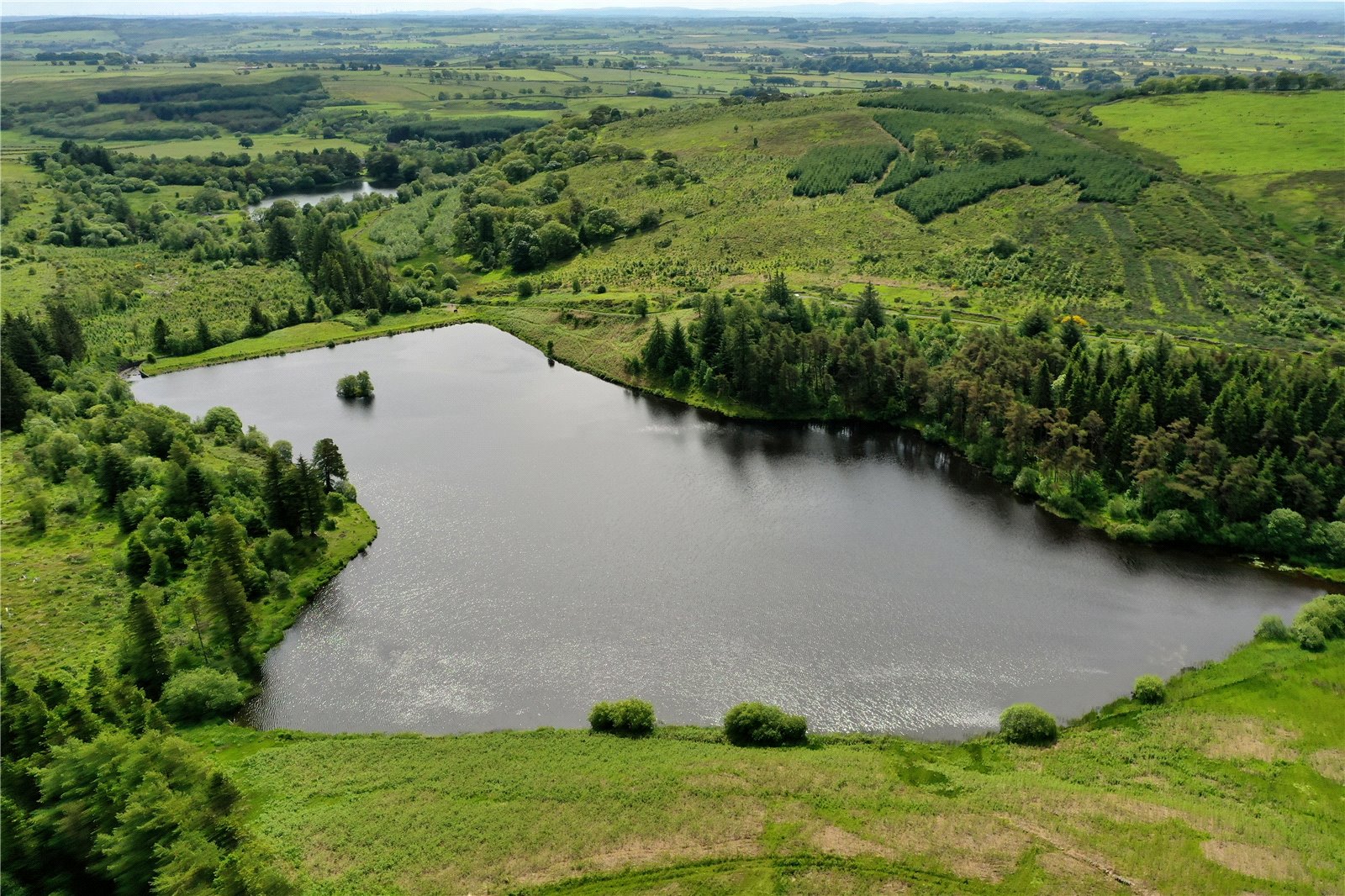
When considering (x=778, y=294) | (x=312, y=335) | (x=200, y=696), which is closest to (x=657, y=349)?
(x=778, y=294)

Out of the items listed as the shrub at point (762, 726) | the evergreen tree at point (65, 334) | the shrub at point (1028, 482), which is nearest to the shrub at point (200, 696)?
the shrub at point (762, 726)

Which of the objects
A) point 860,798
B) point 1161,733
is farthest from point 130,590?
point 1161,733

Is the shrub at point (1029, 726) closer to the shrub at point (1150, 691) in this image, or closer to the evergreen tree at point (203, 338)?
the shrub at point (1150, 691)

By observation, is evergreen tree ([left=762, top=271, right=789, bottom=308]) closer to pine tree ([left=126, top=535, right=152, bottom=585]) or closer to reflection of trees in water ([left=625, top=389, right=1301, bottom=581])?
reflection of trees in water ([left=625, top=389, right=1301, bottom=581])

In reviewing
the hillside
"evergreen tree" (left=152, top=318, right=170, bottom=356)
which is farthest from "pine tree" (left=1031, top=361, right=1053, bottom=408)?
"evergreen tree" (left=152, top=318, right=170, bottom=356)

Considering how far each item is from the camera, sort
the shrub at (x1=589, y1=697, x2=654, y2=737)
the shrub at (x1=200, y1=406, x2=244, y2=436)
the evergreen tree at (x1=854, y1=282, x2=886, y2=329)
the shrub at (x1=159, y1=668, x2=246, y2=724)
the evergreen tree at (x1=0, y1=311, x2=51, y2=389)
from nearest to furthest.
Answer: the shrub at (x1=589, y1=697, x2=654, y2=737), the shrub at (x1=159, y1=668, x2=246, y2=724), the shrub at (x1=200, y1=406, x2=244, y2=436), the evergreen tree at (x1=0, y1=311, x2=51, y2=389), the evergreen tree at (x1=854, y1=282, x2=886, y2=329)

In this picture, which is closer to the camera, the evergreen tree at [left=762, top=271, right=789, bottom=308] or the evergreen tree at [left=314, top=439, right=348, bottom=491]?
the evergreen tree at [left=314, top=439, right=348, bottom=491]

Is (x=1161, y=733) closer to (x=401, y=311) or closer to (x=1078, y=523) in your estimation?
(x=1078, y=523)
